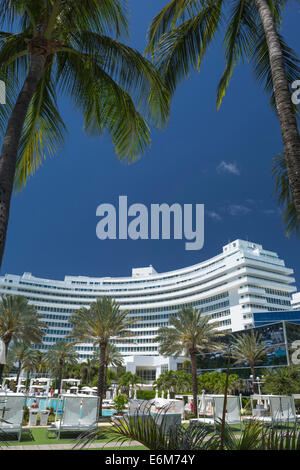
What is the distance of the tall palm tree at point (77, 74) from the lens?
18.1 ft

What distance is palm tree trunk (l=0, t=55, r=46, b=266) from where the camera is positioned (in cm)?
391

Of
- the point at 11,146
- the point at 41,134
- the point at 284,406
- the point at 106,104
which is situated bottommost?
the point at 284,406

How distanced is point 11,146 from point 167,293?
300ft

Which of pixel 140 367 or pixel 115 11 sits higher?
pixel 115 11

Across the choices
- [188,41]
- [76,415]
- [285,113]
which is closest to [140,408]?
[76,415]

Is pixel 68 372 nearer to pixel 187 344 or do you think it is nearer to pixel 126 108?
pixel 187 344

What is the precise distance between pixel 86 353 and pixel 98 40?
3567 inches

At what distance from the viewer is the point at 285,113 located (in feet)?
16.1

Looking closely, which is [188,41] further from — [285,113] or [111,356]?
[111,356]

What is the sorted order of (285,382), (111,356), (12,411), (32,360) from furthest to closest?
(32,360), (111,356), (285,382), (12,411)

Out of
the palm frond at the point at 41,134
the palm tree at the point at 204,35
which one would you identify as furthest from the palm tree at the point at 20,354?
the palm tree at the point at 204,35

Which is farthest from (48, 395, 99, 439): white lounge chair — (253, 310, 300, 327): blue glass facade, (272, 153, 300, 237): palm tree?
(253, 310, 300, 327): blue glass facade

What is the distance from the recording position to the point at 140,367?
71938mm
